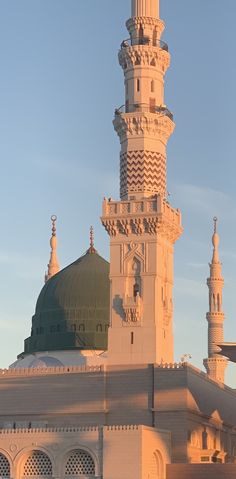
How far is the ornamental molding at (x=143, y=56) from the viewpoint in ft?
179

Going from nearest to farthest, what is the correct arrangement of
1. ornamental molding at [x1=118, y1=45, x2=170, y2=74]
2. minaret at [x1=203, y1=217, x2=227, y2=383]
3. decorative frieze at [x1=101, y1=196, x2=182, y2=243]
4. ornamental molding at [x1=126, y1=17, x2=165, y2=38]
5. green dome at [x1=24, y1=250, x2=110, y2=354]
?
Result: decorative frieze at [x1=101, y1=196, x2=182, y2=243], ornamental molding at [x1=118, y1=45, x2=170, y2=74], ornamental molding at [x1=126, y1=17, x2=165, y2=38], green dome at [x1=24, y1=250, x2=110, y2=354], minaret at [x1=203, y1=217, x2=227, y2=383]

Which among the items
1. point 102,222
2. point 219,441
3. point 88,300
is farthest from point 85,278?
point 219,441

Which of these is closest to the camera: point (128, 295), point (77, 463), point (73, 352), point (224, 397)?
point (77, 463)

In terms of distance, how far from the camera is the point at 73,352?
Answer: 59938 millimetres

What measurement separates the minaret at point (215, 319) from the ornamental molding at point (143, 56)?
16.9 m

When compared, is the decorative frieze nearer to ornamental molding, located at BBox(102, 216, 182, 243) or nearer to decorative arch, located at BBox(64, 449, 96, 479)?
ornamental molding, located at BBox(102, 216, 182, 243)

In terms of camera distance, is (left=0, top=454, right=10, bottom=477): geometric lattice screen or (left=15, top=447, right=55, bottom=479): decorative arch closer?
(left=15, top=447, right=55, bottom=479): decorative arch

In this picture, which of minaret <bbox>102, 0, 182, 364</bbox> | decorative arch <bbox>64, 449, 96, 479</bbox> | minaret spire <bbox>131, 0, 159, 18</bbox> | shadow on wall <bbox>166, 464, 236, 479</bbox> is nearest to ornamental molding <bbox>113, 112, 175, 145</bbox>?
minaret <bbox>102, 0, 182, 364</bbox>

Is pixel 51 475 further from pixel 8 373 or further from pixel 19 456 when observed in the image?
pixel 8 373

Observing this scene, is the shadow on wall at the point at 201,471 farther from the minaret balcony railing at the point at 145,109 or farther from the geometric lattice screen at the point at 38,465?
the minaret balcony railing at the point at 145,109

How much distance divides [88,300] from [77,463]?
17.3m

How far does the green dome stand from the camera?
60.4 metres

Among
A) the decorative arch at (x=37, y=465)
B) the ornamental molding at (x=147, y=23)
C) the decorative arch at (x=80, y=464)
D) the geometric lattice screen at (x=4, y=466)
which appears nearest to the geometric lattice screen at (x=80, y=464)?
the decorative arch at (x=80, y=464)

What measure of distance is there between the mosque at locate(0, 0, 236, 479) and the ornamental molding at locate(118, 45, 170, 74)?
5cm
